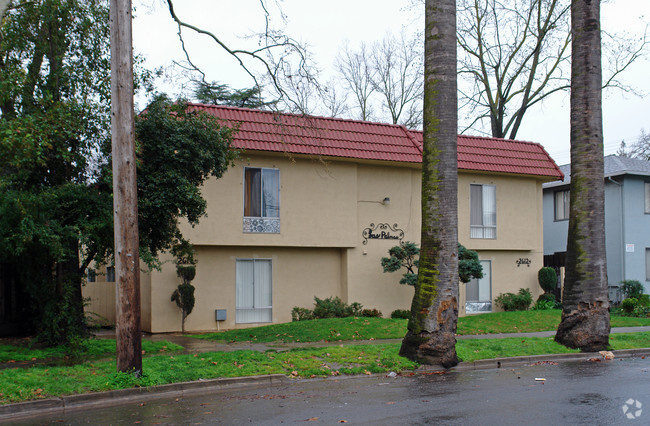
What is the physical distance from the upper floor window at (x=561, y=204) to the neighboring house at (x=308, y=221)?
7.55 m

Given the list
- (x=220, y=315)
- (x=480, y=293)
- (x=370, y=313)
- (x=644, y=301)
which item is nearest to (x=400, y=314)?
(x=370, y=313)

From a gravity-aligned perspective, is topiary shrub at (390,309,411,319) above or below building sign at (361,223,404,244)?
below

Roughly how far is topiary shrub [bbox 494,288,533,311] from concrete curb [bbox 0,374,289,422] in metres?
16.7

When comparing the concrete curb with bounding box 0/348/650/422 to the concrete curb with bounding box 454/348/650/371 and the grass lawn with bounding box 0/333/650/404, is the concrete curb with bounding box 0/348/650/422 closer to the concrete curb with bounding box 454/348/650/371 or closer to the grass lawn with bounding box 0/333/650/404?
the concrete curb with bounding box 454/348/650/371

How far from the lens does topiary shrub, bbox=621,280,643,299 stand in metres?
28.3

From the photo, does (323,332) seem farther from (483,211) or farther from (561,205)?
(561,205)

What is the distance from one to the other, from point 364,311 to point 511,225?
8.27 meters

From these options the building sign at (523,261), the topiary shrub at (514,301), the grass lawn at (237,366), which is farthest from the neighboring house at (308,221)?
the grass lawn at (237,366)

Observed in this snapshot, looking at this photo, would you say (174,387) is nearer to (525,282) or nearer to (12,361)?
(12,361)

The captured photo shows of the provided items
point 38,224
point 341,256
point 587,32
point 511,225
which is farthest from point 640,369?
point 511,225

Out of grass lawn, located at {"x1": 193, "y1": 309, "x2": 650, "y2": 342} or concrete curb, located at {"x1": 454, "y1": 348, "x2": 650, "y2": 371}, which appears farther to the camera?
grass lawn, located at {"x1": 193, "y1": 309, "x2": 650, "y2": 342}

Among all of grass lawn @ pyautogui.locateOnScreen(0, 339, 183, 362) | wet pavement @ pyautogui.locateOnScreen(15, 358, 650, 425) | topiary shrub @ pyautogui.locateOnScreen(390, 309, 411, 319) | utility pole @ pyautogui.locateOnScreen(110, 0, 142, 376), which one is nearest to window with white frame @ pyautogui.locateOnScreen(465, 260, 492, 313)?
topiary shrub @ pyautogui.locateOnScreen(390, 309, 411, 319)

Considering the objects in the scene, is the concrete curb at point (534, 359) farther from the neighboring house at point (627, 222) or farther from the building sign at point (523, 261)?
the neighboring house at point (627, 222)

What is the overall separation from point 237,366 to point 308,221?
10.8m
